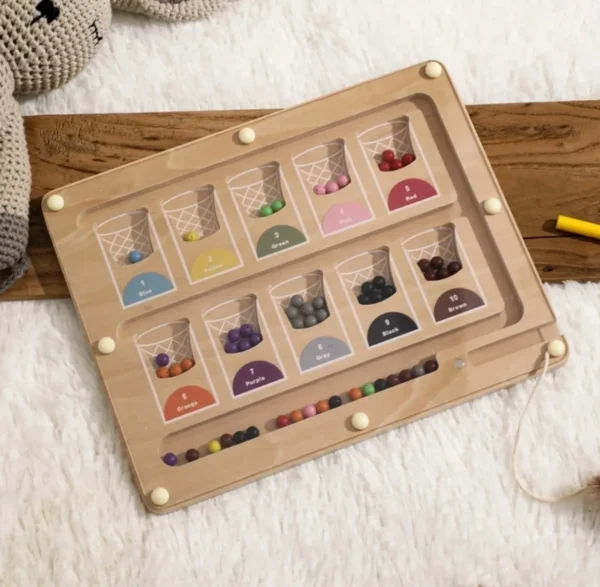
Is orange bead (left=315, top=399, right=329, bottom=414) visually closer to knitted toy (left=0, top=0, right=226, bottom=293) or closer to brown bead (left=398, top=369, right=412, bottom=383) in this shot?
brown bead (left=398, top=369, right=412, bottom=383)

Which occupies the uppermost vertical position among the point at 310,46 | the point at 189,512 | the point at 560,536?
the point at 310,46

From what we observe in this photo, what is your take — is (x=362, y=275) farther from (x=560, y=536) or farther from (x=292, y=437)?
(x=560, y=536)

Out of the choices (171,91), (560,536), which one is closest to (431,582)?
(560,536)

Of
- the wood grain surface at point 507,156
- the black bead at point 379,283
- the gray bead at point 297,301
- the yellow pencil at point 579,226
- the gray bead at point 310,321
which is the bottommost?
the yellow pencil at point 579,226

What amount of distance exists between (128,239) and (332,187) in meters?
0.19

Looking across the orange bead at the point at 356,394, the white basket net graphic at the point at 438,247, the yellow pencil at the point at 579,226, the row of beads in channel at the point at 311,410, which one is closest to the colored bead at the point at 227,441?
the row of beads in channel at the point at 311,410

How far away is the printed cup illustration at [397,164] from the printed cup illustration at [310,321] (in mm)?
99

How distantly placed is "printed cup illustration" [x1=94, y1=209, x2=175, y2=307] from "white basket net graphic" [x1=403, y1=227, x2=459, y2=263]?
0.22 m

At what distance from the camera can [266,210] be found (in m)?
0.65

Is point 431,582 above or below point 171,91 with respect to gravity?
below

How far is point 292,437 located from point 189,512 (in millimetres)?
109

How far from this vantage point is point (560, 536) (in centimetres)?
61

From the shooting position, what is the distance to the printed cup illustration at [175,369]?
2.04ft

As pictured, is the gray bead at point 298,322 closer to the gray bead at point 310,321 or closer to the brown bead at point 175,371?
the gray bead at point 310,321
